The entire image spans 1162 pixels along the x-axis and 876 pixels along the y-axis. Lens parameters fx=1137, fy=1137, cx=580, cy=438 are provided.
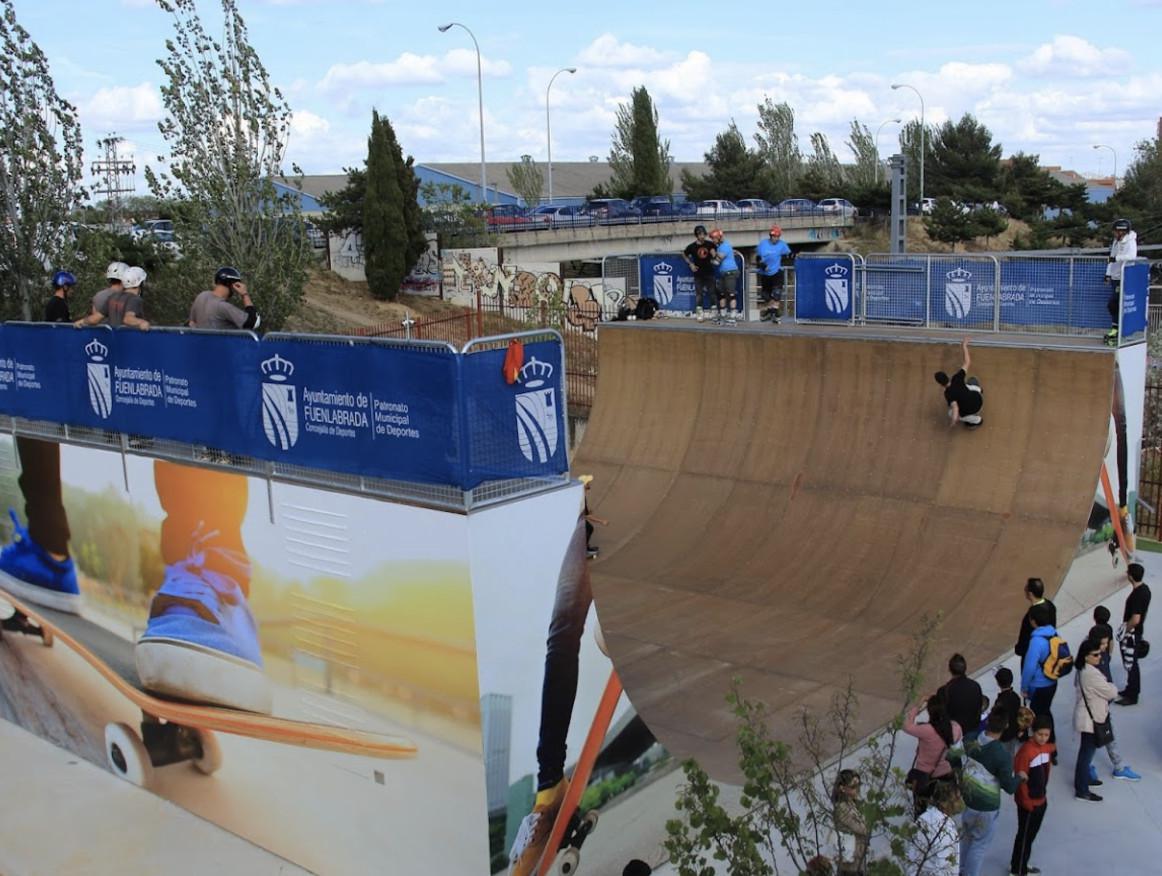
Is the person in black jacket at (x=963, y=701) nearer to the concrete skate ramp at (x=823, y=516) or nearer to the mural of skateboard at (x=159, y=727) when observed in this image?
the concrete skate ramp at (x=823, y=516)

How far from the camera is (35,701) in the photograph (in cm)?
1161

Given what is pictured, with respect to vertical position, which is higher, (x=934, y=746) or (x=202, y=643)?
(x=202, y=643)

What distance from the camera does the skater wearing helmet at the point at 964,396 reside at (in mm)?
14133

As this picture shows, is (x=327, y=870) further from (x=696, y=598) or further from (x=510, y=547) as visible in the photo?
(x=696, y=598)

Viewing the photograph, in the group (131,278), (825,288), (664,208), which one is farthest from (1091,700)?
(664,208)

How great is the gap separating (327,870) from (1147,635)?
28.5 ft

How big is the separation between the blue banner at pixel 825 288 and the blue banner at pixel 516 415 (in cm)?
1188

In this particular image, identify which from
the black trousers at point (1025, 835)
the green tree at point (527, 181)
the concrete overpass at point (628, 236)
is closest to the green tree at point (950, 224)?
the concrete overpass at point (628, 236)

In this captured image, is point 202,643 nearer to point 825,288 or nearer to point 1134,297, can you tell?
point 1134,297

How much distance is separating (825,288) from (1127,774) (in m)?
11.1

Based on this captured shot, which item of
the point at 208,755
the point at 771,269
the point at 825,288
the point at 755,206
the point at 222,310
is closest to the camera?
the point at 208,755

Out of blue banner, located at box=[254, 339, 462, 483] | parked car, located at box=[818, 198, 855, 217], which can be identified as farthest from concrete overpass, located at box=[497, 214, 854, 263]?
blue banner, located at box=[254, 339, 462, 483]

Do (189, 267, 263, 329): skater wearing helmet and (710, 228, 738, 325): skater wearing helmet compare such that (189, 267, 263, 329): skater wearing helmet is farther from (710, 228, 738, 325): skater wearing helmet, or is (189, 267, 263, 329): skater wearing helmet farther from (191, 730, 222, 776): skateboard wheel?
(710, 228, 738, 325): skater wearing helmet

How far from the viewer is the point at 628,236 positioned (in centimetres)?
5216
